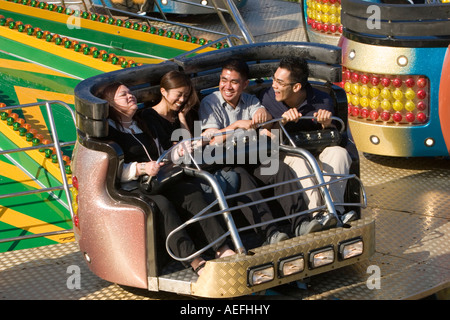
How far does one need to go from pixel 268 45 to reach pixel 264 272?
1556 millimetres

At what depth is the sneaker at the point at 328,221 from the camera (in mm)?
3969

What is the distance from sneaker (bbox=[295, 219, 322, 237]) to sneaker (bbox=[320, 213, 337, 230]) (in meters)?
0.02

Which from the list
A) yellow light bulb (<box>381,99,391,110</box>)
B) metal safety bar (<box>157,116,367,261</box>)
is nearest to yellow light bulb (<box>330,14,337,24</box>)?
yellow light bulb (<box>381,99,391,110</box>)

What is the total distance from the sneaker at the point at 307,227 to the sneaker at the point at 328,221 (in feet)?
0.08

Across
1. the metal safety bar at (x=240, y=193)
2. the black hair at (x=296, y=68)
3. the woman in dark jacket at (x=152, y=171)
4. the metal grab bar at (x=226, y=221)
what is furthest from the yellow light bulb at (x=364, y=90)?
the metal grab bar at (x=226, y=221)

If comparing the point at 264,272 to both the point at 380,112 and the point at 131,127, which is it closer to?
the point at 131,127

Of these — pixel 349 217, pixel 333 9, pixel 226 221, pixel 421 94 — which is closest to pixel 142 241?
pixel 226 221

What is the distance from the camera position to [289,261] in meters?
3.79

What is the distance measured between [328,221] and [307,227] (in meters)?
0.10

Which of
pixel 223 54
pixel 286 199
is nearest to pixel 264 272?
pixel 286 199

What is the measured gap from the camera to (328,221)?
156 inches

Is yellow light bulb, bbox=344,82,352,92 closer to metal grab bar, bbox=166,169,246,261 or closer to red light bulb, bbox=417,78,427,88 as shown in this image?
red light bulb, bbox=417,78,427,88

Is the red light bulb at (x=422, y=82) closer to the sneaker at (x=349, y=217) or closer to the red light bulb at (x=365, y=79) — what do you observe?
the red light bulb at (x=365, y=79)

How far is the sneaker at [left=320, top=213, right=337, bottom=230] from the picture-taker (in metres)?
3.97
